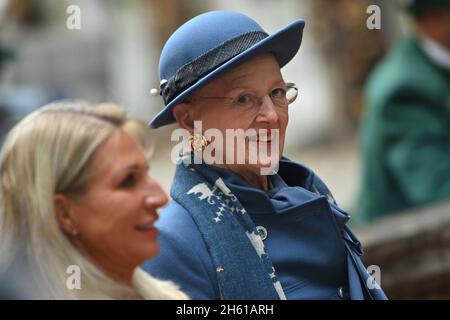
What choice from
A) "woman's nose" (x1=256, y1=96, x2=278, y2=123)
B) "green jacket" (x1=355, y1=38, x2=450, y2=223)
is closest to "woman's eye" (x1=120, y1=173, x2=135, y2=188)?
"woman's nose" (x1=256, y1=96, x2=278, y2=123)

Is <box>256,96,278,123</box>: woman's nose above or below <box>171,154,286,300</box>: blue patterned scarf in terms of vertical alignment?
above

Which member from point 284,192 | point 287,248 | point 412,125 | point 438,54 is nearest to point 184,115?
point 284,192

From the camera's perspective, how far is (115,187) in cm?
297

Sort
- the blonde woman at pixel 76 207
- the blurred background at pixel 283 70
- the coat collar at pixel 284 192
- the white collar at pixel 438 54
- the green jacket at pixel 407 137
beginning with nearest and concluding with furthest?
the blonde woman at pixel 76 207 < the coat collar at pixel 284 192 < the green jacket at pixel 407 137 < the white collar at pixel 438 54 < the blurred background at pixel 283 70

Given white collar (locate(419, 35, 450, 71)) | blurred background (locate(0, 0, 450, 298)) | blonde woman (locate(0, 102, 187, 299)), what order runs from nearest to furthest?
blonde woman (locate(0, 102, 187, 299))
white collar (locate(419, 35, 450, 71))
blurred background (locate(0, 0, 450, 298))

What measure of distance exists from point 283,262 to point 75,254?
57 cm

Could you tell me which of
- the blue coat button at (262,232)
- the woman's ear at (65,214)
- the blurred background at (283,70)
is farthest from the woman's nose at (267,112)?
the blurred background at (283,70)

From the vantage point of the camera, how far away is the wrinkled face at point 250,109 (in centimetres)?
323

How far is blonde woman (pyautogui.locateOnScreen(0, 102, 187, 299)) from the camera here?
9.60 feet

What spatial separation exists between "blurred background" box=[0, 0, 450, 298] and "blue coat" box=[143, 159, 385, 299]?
8.70 feet

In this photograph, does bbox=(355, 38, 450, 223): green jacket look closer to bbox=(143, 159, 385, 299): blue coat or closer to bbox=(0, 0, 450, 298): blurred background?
bbox=(0, 0, 450, 298): blurred background

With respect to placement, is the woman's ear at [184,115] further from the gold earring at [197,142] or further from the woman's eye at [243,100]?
the woman's eye at [243,100]

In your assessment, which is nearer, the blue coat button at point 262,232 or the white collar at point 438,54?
the blue coat button at point 262,232

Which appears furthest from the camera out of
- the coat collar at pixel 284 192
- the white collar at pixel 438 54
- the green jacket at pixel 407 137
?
the white collar at pixel 438 54
